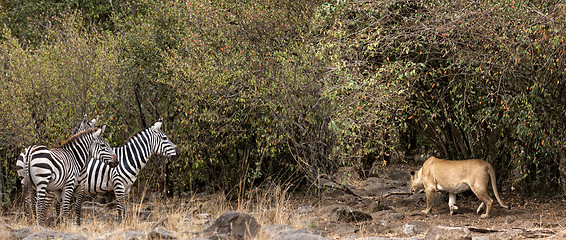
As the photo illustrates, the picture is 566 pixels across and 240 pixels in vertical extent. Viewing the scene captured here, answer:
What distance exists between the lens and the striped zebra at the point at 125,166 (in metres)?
11.1

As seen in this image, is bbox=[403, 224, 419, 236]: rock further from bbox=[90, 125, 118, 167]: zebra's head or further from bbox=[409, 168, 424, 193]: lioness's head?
bbox=[90, 125, 118, 167]: zebra's head

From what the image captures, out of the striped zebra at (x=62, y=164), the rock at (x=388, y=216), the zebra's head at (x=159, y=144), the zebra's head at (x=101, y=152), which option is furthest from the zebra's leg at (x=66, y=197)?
the rock at (x=388, y=216)

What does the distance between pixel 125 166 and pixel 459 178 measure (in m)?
5.78

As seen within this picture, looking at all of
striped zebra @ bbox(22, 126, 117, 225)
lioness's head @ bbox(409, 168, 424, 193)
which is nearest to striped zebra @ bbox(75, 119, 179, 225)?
striped zebra @ bbox(22, 126, 117, 225)

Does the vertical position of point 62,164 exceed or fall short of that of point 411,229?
it exceeds it

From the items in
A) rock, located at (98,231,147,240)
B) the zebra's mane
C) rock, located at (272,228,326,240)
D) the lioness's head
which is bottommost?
rock, located at (272,228,326,240)

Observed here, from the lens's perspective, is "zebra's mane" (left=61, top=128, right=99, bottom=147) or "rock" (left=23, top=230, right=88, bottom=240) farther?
"zebra's mane" (left=61, top=128, right=99, bottom=147)

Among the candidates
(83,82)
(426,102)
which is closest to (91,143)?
(83,82)

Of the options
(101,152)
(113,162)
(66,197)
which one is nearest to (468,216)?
(113,162)

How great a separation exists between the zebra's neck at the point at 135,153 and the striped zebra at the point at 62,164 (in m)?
0.32

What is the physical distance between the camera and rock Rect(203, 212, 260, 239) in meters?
8.16

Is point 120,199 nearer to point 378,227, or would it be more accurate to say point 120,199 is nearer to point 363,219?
point 363,219

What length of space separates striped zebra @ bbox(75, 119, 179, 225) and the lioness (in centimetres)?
461

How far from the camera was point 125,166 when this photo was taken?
11.1 metres
